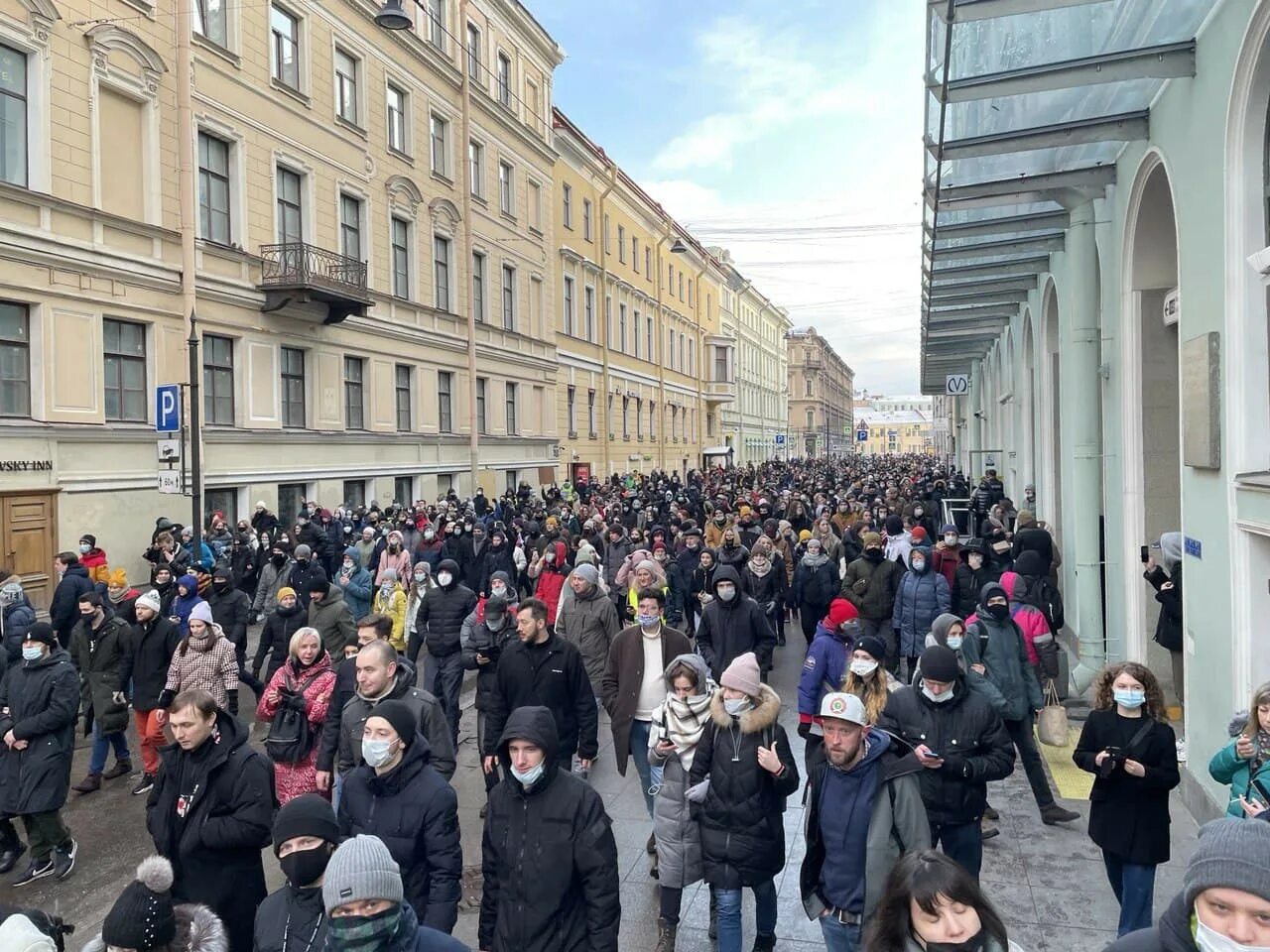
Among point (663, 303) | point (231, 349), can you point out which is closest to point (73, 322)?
point (231, 349)

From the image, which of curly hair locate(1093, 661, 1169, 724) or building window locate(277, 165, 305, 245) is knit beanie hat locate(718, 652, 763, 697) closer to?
curly hair locate(1093, 661, 1169, 724)

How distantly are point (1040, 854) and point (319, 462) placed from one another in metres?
17.9

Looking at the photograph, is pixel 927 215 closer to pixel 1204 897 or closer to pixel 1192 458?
pixel 1192 458

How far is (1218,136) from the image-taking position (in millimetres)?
5633

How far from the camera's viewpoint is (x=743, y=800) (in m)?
4.19

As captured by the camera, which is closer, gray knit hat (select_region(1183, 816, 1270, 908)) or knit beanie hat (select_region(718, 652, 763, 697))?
gray knit hat (select_region(1183, 816, 1270, 908))

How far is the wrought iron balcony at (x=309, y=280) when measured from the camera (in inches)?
730

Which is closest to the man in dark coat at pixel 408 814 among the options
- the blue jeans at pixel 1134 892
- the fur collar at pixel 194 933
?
the fur collar at pixel 194 933

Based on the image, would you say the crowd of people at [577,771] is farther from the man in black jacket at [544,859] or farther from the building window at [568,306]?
the building window at [568,306]

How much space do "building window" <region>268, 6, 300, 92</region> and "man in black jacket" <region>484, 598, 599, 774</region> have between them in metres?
17.8

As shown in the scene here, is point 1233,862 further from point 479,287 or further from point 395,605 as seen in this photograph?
point 479,287

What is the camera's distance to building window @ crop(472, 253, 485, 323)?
28.7m

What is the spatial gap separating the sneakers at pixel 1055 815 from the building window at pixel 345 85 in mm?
21273

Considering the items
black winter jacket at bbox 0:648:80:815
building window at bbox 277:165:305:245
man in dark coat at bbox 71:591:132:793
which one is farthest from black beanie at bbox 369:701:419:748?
building window at bbox 277:165:305:245
